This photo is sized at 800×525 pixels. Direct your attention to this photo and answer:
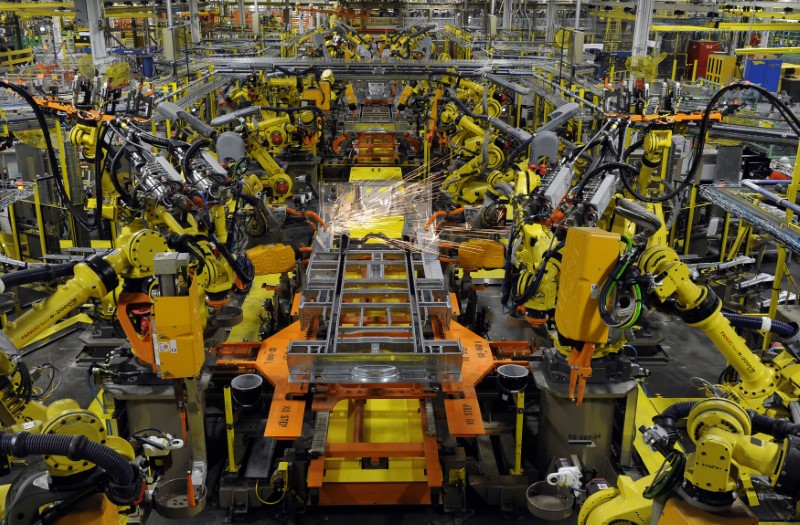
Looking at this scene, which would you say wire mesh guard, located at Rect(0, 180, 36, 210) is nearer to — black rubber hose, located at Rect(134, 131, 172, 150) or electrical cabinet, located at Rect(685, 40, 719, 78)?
black rubber hose, located at Rect(134, 131, 172, 150)

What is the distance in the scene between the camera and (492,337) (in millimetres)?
8820

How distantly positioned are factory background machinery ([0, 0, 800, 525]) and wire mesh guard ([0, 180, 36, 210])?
0.20 ft

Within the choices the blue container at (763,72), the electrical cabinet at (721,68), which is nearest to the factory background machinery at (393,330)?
the blue container at (763,72)

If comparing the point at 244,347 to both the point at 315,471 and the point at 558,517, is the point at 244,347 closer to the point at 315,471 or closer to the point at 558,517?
the point at 315,471

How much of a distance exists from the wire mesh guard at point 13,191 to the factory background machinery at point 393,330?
0.06 metres

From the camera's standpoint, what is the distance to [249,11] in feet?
142

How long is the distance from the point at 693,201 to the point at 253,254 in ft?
20.4

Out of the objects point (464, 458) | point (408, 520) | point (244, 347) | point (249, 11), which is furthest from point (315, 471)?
point (249, 11)

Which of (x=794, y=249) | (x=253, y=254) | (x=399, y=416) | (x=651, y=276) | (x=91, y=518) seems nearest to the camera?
(x=91, y=518)

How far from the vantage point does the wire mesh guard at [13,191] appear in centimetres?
843

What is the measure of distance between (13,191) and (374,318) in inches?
197

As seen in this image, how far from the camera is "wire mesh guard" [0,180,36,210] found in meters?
8.43

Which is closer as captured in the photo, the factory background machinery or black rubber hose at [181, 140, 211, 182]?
the factory background machinery

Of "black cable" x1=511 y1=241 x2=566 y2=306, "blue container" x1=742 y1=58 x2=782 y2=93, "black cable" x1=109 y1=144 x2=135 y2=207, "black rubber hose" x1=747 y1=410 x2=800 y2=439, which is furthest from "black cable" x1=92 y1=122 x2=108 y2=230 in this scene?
"blue container" x1=742 y1=58 x2=782 y2=93
